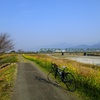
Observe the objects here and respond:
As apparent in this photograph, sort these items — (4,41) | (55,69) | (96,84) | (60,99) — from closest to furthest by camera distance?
(60,99) → (96,84) → (55,69) → (4,41)

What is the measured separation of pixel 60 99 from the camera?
30.3 ft

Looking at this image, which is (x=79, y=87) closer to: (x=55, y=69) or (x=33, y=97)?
(x=33, y=97)

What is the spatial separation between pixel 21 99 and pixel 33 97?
619 mm

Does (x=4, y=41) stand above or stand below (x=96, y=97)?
above

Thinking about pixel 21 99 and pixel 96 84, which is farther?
pixel 96 84

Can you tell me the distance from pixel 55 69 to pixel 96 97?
6.48 meters

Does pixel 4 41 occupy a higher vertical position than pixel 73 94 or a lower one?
higher

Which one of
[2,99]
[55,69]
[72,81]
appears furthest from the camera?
[55,69]

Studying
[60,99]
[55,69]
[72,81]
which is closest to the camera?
[60,99]

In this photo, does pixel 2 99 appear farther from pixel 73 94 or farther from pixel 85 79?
pixel 85 79

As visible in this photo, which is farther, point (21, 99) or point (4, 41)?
point (4, 41)

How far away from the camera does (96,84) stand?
10594 millimetres

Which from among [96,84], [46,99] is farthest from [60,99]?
[96,84]

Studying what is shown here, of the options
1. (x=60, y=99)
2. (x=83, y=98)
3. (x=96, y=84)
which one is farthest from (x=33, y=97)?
(x=96, y=84)
